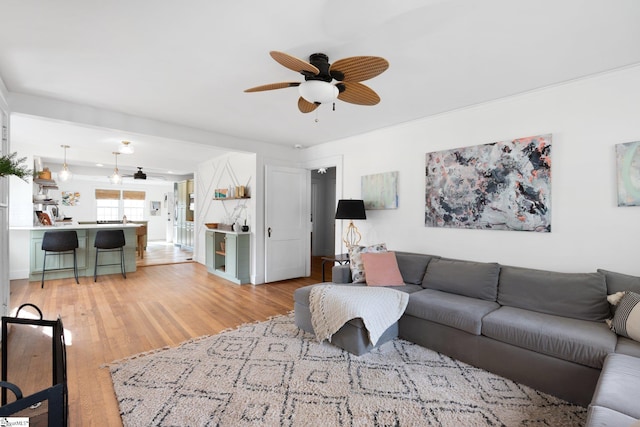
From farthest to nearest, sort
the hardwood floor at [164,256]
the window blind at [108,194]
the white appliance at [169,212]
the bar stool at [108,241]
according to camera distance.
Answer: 1. the white appliance at [169,212]
2. the window blind at [108,194]
3. the hardwood floor at [164,256]
4. the bar stool at [108,241]

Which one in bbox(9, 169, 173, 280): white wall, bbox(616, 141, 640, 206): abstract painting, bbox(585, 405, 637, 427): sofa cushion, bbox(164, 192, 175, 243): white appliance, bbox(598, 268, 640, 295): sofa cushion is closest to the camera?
bbox(585, 405, 637, 427): sofa cushion

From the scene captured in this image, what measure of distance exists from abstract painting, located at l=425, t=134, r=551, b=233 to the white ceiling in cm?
59

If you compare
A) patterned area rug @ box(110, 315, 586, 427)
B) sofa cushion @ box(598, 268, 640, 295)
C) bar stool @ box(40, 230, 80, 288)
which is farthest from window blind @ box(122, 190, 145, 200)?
sofa cushion @ box(598, 268, 640, 295)

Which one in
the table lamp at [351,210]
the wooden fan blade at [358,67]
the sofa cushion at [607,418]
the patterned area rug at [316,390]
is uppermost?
the wooden fan blade at [358,67]

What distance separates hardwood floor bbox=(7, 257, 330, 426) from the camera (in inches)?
87.7

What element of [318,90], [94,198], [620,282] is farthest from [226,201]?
[94,198]

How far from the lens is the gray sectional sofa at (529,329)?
172 centimetres

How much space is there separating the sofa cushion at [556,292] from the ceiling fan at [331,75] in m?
2.09

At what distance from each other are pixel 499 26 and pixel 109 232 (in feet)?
20.9

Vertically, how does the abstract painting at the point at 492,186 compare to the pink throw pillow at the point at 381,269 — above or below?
above

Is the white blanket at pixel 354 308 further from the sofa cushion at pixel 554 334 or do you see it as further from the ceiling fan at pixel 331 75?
the ceiling fan at pixel 331 75

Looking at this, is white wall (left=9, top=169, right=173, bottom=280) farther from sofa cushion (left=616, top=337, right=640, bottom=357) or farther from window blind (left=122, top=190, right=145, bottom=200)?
sofa cushion (left=616, top=337, right=640, bottom=357)

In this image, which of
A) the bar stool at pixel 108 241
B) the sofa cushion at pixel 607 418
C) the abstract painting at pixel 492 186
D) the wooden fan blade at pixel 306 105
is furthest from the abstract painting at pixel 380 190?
the bar stool at pixel 108 241

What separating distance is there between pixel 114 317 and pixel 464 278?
3.92 metres
